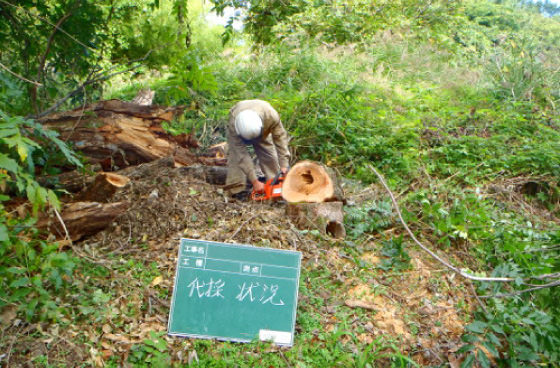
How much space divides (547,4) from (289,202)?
20329 millimetres

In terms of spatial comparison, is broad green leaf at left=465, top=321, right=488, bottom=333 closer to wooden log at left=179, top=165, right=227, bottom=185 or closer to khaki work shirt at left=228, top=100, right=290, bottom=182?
khaki work shirt at left=228, top=100, right=290, bottom=182

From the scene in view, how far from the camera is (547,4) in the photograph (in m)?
18.8

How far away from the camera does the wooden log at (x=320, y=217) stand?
13.3ft

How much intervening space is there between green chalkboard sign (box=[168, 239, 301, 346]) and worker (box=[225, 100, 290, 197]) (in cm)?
200

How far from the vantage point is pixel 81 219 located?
11.4 feet

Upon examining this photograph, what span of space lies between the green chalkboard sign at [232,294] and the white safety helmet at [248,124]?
2.18 m

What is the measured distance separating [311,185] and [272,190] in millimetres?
437

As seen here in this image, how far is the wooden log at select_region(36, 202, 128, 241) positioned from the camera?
3.39m

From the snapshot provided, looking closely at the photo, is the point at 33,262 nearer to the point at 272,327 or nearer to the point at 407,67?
the point at 272,327

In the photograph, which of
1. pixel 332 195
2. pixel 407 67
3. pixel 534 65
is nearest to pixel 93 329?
pixel 332 195

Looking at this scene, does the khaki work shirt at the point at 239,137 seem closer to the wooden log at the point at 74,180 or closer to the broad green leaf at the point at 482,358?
the wooden log at the point at 74,180

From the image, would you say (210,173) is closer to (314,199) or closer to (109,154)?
(109,154)

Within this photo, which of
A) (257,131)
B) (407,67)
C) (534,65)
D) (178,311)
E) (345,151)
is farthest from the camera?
(407,67)

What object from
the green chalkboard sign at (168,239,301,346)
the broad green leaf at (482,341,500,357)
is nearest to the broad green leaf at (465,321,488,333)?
the broad green leaf at (482,341,500,357)
